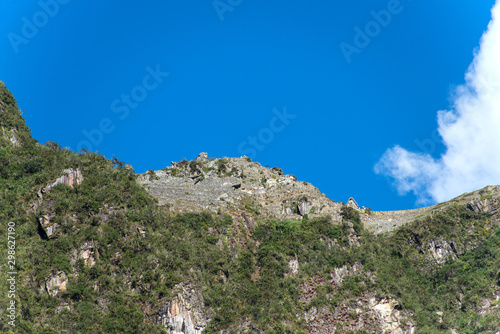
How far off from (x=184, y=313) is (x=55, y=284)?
12253 mm

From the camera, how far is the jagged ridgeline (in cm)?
5722

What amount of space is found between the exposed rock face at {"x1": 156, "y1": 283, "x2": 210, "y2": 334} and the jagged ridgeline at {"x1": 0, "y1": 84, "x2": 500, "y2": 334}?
0.11m

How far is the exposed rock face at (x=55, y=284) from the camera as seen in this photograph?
55594mm

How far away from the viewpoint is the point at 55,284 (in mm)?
56250

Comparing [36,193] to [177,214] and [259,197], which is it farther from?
[259,197]

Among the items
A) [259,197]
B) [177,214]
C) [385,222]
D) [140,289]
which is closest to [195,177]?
[259,197]

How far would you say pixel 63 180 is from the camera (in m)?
65.2

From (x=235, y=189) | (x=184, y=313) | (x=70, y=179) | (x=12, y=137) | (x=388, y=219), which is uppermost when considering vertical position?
(x=235, y=189)

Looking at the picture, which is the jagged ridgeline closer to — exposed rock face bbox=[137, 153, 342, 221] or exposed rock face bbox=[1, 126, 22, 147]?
exposed rock face bbox=[1, 126, 22, 147]

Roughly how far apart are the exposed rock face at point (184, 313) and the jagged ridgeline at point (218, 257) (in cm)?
11

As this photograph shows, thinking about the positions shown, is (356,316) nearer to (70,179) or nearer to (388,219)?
(388,219)

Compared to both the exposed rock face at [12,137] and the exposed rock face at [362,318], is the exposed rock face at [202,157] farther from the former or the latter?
the exposed rock face at [362,318]

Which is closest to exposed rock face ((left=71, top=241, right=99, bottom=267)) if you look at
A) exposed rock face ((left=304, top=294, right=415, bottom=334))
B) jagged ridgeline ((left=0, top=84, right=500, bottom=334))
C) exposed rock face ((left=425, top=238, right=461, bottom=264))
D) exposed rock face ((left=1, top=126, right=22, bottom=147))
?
jagged ridgeline ((left=0, top=84, right=500, bottom=334))

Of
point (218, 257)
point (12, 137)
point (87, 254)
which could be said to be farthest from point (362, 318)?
point (12, 137)
